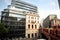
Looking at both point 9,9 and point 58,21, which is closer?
point 58,21

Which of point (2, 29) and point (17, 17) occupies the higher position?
point (17, 17)

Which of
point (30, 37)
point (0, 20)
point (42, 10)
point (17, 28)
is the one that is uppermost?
point (42, 10)

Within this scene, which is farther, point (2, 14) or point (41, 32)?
point (2, 14)

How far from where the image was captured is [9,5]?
355 cm

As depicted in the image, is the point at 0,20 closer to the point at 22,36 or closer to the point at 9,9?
the point at 9,9

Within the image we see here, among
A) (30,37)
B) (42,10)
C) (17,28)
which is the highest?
(42,10)

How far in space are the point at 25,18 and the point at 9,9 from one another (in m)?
0.55

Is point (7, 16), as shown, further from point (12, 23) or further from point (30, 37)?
point (30, 37)

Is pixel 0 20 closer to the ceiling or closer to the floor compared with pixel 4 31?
closer to the ceiling

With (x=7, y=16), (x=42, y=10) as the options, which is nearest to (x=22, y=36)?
(x=7, y=16)

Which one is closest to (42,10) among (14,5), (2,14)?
(14,5)

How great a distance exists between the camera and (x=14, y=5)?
3373 mm

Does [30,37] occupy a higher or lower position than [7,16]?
lower

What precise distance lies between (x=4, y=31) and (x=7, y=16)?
44 centimetres
